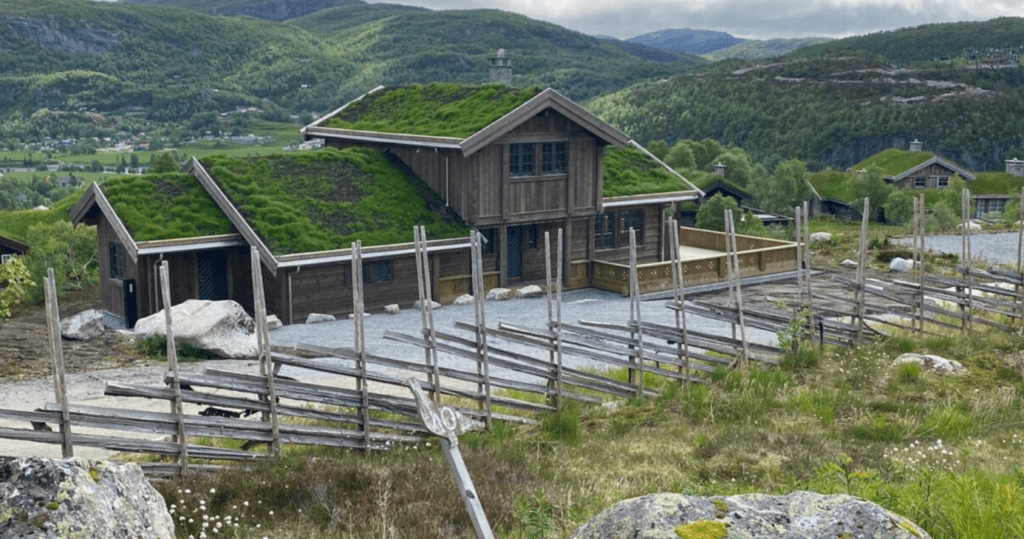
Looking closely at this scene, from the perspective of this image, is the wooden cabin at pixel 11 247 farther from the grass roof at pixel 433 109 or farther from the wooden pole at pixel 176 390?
the wooden pole at pixel 176 390

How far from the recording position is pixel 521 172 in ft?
95.6

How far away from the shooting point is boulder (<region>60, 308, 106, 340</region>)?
22359mm

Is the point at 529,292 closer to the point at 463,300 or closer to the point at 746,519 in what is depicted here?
the point at 463,300

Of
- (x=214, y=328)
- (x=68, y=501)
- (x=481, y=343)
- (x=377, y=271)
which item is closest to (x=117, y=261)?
(x=214, y=328)

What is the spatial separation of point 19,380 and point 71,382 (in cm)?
102

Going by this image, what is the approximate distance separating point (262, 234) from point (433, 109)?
29.5 feet

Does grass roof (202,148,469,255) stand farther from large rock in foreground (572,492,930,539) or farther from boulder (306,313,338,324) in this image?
large rock in foreground (572,492,930,539)

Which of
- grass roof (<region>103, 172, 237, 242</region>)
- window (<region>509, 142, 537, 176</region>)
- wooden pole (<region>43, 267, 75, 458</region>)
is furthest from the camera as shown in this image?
window (<region>509, 142, 537, 176</region>)

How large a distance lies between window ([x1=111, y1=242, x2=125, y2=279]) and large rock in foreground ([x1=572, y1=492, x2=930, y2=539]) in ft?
73.5

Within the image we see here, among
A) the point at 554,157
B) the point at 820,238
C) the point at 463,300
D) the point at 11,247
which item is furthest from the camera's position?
the point at 820,238

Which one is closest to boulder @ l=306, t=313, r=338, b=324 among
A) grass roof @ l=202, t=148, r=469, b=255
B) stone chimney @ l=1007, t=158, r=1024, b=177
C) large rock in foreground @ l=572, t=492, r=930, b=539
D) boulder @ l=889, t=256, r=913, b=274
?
grass roof @ l=202, t=148, r=469, b=255

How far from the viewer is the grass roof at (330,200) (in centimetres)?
2539

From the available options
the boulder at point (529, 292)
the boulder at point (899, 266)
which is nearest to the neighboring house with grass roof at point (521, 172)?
the boulder at point (529, 292)

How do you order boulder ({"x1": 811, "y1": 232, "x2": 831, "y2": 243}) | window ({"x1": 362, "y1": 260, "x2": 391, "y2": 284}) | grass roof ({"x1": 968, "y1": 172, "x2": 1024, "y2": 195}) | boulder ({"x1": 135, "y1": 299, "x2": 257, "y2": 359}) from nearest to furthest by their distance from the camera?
1. boulder ({"x1": 135, "y1": 299, "x2": 257, "y2": 359})
2. window ({"x1": 362, "y1": 260, "x2": 391, "y2": 284})
3. boulder ({"x1": 811, "y1": 232, "x2": 831, "y2": 243})
4. grass roof ({"x1": 968, "y1": 172, "x2": 1024, "y2": 195})
